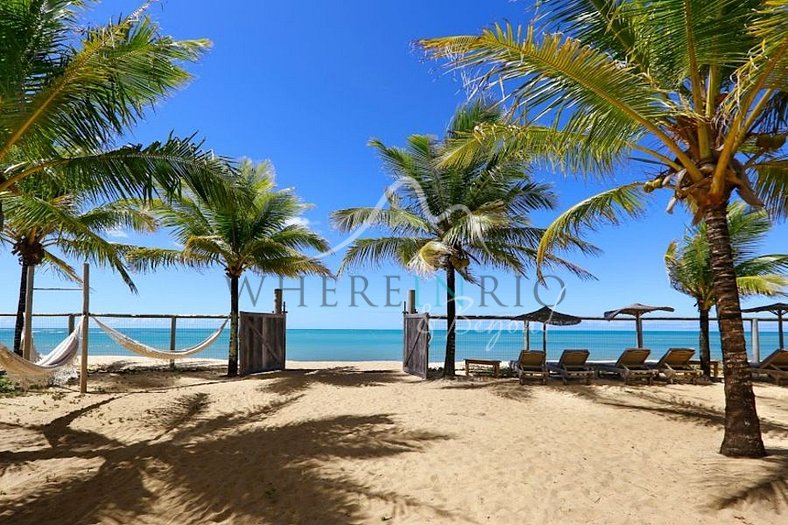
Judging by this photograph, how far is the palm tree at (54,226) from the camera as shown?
5953 millimetres

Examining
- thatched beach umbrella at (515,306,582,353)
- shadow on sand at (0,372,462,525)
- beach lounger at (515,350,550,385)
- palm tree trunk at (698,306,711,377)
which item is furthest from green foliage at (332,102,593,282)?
shadow on sand at (0,372,462,525)

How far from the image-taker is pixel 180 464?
415 centimetres

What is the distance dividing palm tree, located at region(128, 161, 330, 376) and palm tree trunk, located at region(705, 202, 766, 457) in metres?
8.66

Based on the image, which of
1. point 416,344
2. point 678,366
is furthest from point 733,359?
point 416,344

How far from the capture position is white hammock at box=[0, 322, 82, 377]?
5387mm

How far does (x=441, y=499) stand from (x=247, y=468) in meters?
1.78

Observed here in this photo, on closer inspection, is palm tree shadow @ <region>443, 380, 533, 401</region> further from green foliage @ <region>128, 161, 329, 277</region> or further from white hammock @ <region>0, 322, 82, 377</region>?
white hammock @ <region>0, 322, 82, 377</region>

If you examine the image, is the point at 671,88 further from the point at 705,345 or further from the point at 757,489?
the point at 705,345

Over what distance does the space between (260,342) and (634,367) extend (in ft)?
28.5

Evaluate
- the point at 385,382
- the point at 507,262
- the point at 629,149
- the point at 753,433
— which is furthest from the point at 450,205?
the point at 753,433

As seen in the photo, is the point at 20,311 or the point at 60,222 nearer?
the point at 60,222

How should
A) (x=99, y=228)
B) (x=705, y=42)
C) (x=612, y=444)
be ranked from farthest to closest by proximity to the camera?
(x=99, y=228) → (x=612, y=444) → (x=705, y=42)

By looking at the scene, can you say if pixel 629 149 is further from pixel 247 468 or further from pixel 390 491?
pixel 247 468

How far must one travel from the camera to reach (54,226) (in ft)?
28.9
